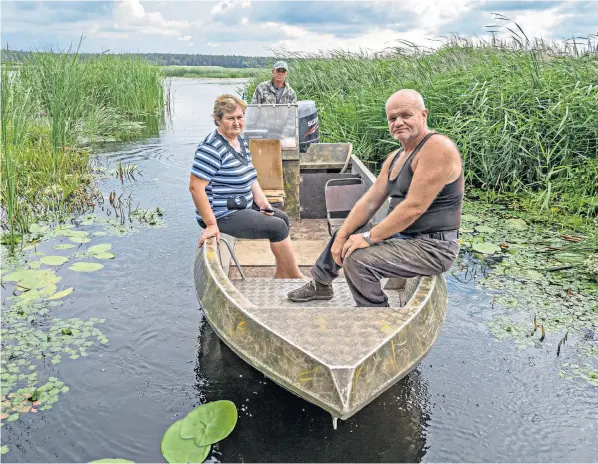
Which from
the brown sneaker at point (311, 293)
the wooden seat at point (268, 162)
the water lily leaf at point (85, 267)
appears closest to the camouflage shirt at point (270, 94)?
the wooden seat at point (268, 162)

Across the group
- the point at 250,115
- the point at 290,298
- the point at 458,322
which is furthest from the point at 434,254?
the point at 250,115

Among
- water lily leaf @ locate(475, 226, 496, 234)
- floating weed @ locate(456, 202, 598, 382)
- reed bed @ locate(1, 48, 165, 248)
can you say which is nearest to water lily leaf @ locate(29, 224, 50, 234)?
reed bed @ locate(1, 48, 165, 248)

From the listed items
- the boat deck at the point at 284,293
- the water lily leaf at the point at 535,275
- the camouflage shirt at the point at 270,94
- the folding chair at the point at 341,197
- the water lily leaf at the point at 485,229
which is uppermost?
the camouflage shirt at the point at 270,94

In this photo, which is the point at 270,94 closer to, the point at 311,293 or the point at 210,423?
the point at 311,293

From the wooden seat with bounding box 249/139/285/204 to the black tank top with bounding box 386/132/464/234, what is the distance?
268 cm

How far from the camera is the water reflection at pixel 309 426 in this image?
288 centimetres

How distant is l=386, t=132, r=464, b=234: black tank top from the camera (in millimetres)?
2994

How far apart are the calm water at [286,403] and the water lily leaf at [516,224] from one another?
5.86 ft

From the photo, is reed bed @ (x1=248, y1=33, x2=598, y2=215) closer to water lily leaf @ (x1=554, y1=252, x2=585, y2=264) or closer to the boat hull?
water lily leaf @ (x1=554, y1=252, x2=585, y2=264)

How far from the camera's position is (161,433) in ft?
10.1

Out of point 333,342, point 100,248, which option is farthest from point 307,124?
point 333,342

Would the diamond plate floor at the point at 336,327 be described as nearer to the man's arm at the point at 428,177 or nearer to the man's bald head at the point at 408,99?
the man's arm at the point at 428,177

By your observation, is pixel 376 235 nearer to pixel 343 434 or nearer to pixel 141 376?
pixel 343 434

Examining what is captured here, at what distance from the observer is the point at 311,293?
3570mm
